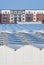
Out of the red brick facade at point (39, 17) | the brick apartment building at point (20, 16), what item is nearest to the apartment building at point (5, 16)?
the brick apartment building at point (20, 16)

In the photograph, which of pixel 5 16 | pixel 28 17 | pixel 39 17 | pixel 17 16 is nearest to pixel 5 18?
pixel 5 16

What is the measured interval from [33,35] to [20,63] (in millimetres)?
274

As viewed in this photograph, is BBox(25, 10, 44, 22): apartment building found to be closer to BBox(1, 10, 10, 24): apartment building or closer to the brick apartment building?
the brick apartment building

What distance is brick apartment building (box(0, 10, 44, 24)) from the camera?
7.71 feet

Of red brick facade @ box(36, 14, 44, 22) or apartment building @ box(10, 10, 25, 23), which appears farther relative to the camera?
red brick facade @ box(36, 14, 44, 22)

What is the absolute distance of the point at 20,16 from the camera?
235cm

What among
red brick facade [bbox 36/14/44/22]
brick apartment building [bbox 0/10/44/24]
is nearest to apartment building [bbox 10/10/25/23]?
brick apartment building [bbox 0/10/44/24]

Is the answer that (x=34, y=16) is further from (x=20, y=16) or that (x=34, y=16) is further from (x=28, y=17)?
(x=20, y=16)

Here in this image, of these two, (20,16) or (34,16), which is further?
(34,16)

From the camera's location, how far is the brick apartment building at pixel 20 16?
2.35 meters

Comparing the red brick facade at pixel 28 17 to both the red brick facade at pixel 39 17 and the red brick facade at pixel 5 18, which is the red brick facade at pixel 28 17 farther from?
the red brick facade at pixel 5 18

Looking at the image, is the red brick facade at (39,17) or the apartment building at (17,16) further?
the red brick facade at (39,17)

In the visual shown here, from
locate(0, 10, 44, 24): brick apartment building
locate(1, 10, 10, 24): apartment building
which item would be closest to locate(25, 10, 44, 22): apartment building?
locate(0, 10, 44, 24): brick apartment building

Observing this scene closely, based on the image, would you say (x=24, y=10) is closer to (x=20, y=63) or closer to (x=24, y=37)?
(x=24, y=37)
